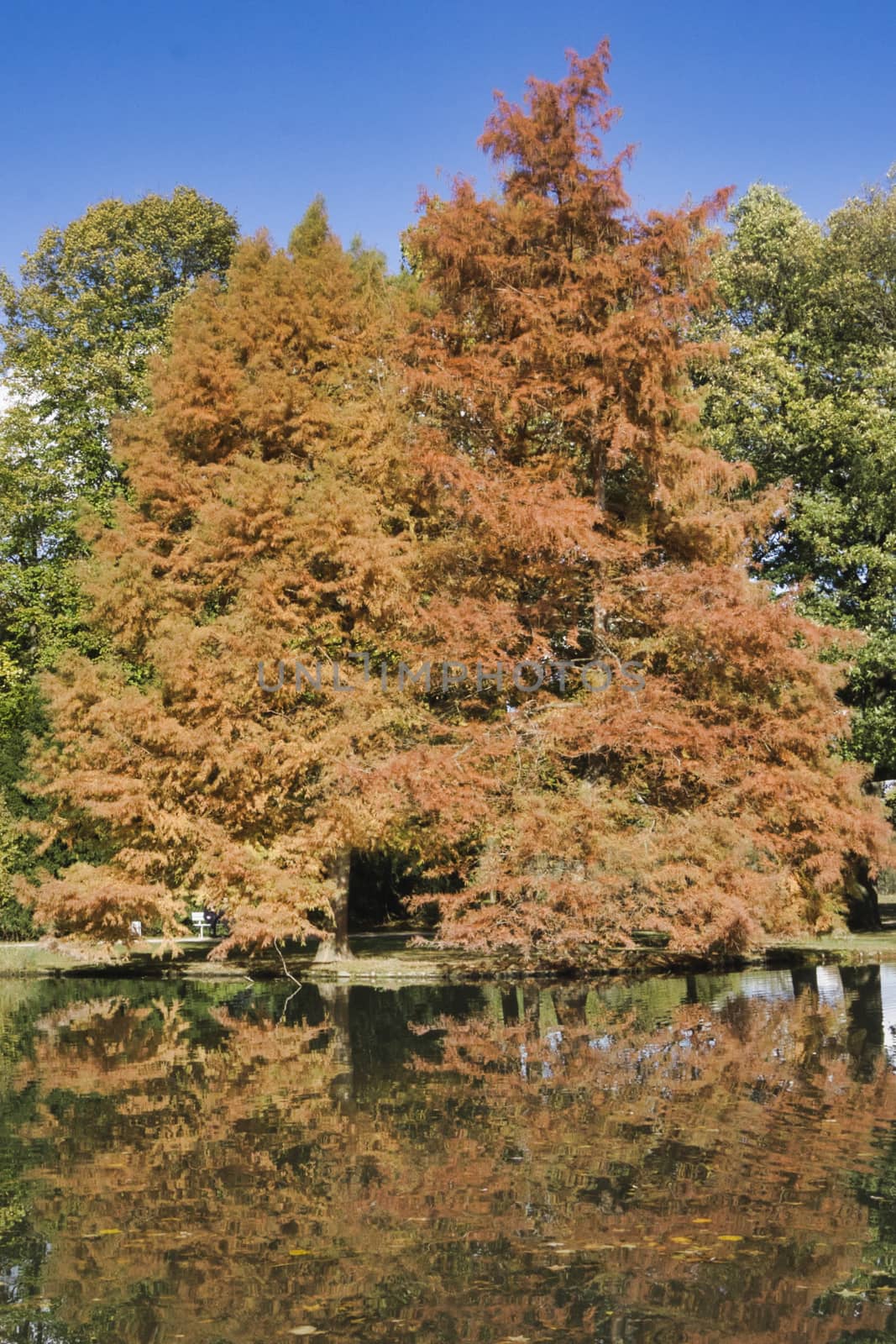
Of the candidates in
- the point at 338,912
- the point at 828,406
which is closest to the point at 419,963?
the point at 338,912

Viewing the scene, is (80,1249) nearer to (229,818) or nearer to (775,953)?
(229,818)

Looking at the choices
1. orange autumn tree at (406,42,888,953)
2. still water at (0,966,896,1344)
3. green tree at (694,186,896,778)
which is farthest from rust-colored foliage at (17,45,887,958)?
still water at (0,966,896,1344)

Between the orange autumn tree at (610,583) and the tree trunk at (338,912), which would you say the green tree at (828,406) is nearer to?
the orange autumn tree at (610,583)

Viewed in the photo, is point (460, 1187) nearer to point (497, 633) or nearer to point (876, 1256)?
point (876, 1256)

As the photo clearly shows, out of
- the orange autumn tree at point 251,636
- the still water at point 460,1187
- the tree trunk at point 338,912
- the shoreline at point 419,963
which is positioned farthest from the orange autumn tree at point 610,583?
the still water at point 460,1187

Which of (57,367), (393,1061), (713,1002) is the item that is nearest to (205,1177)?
(393,1061)

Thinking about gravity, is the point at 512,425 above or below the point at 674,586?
above

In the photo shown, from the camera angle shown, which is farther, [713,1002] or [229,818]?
[229,818]

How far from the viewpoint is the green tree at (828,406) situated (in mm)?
22453

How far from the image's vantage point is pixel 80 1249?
568cm

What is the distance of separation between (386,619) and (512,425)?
386 cm

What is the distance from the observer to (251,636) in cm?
1961

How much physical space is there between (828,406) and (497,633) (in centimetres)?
897

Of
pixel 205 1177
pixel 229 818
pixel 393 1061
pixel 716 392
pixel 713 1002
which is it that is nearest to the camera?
pixel 205 1177
